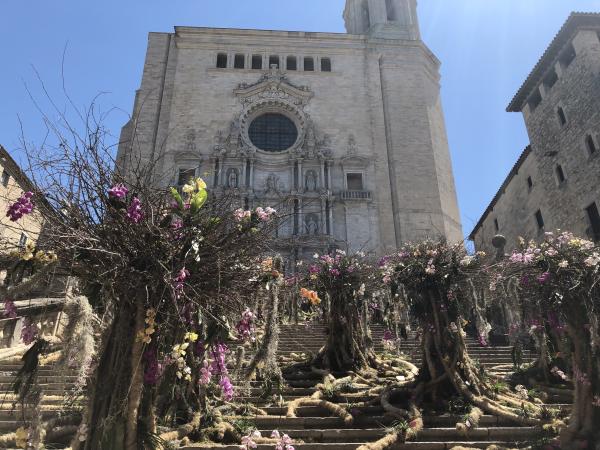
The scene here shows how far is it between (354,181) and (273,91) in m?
7.76

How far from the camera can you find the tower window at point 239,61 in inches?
1199

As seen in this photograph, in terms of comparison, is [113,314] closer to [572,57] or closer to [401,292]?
[401,292]

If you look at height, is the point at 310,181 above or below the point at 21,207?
above

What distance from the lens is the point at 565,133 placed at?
60.3ft

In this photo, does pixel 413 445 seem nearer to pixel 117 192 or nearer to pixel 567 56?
pixel 117 192

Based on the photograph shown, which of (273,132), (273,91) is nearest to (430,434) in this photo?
(273,132)

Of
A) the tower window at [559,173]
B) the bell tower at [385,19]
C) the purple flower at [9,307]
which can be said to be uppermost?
the bell tower at [385,19]

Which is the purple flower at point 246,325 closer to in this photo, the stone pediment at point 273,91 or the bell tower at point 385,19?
the stone pediment at point 273,91

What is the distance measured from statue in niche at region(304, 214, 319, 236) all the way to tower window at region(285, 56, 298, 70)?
11.6m

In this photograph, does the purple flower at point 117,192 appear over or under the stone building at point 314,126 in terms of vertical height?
under

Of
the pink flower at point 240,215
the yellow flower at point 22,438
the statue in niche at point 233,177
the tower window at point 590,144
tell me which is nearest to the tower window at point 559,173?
the tower window at point 590,144

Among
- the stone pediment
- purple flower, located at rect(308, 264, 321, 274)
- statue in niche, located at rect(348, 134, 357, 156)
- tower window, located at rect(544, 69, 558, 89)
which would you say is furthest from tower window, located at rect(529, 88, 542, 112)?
purple flower, located at rect(308, 264, 321, 274)

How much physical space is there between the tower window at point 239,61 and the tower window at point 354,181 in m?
10.6

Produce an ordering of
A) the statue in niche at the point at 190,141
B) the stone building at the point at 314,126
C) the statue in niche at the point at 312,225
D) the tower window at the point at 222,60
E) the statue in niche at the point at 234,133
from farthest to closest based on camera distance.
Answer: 1. the tower window at the point at 222,60
2. the statue in niche at the point at 234,133
3. the statue in niche at the point at 190,141
4. the stone building at the point at 314,126
5. the statue in niche at the point at 312,225
